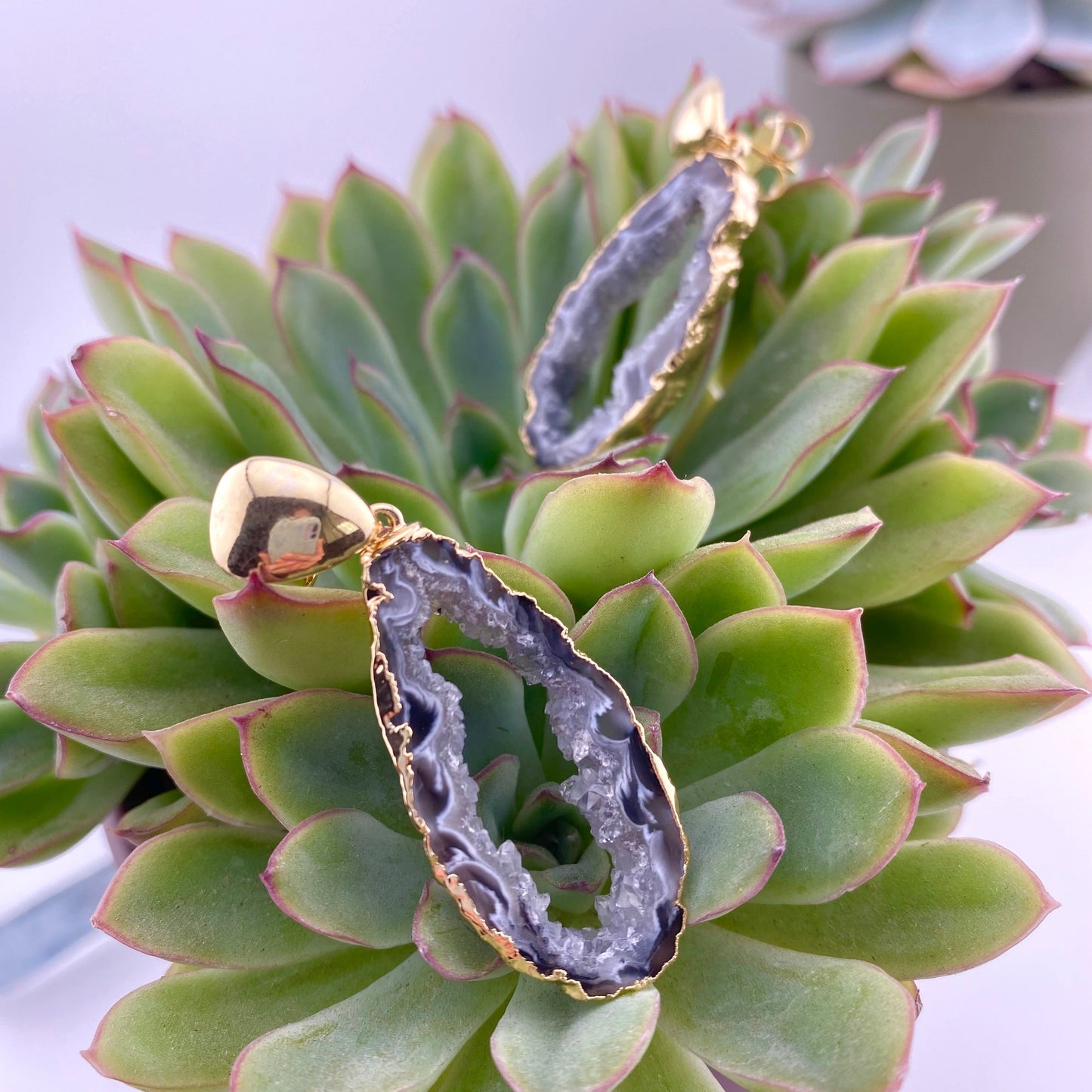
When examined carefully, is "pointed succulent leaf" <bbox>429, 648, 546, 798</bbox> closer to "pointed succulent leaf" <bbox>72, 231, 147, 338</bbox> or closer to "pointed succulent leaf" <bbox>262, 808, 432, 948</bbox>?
"pointed succulent leaf" <bbox>262, 808, 432, 948</bbox>

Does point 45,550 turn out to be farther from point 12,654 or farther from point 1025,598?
point 1025,598

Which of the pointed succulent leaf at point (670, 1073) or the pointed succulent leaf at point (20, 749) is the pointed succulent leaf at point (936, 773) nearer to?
the pointed succulent leaf at point (670, 1073)

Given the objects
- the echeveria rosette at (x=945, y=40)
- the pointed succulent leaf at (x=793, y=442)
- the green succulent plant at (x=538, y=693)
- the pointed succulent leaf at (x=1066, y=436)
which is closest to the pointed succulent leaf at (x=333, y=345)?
the green succulent plant at (x=538, y=693)

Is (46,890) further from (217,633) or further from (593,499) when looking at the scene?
(593,499)

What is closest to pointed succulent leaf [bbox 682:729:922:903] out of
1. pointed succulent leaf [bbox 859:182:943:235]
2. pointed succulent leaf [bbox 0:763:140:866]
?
pointed succulent leaf [bbox 0:763:140:866]

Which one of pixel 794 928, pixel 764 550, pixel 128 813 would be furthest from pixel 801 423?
pixel 128 813

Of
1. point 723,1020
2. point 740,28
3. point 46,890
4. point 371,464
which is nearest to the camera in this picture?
point 723,1020
